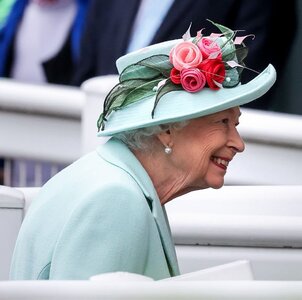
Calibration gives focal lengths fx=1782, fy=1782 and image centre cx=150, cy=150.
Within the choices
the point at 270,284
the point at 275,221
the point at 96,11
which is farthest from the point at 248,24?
the point at 270,284

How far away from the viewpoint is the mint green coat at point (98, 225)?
5281mm

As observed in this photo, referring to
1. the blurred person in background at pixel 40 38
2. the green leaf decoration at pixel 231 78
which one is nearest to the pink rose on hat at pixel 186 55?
the green leaf decoration at pixel 231 78

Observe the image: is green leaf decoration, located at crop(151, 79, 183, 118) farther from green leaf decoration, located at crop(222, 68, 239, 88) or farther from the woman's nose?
the woman's nose

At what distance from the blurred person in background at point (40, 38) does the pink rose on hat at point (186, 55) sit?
13.9 ft

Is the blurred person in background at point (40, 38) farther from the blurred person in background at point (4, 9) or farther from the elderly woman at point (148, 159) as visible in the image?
the elderly woman at point (148, 159)

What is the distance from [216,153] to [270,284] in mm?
1504

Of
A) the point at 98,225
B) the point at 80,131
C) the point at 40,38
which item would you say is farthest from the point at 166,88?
the point at 40,38

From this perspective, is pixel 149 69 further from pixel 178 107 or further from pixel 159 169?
pixel 159 169

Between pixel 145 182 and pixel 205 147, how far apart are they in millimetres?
248

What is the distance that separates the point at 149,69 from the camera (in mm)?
5691

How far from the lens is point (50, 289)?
429 centimetres

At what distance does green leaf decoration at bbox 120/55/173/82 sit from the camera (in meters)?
5.68

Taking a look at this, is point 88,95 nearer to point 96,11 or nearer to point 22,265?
point 96,11

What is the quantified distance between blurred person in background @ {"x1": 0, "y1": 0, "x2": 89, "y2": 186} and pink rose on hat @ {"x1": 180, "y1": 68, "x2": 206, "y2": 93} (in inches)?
171
